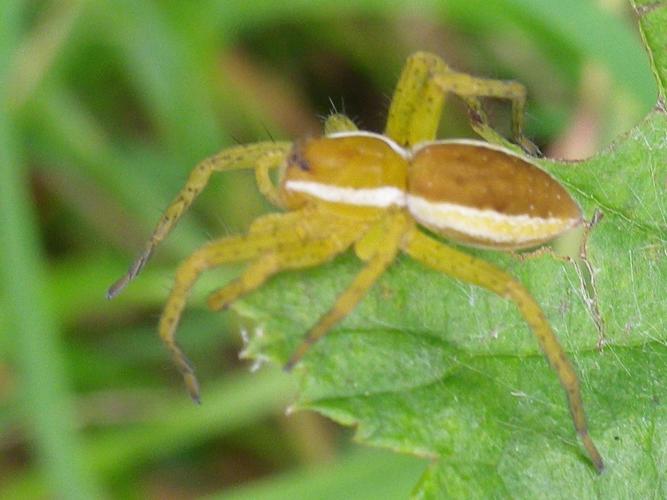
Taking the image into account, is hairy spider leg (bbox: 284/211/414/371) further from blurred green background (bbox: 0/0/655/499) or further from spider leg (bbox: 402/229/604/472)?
blurred green background (bbox: 0/0/655/499)

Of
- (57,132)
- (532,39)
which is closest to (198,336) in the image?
(57,132)

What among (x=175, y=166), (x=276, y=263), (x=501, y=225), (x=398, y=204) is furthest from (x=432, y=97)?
(x=175, y=166)

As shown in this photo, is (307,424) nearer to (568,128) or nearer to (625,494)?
(568,128)

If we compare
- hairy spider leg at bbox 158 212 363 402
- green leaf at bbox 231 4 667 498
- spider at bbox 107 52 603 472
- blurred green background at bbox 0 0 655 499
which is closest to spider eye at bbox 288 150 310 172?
spider at bbox 107 52 603 472

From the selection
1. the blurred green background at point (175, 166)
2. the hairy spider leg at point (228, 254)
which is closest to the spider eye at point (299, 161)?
the hairy spider leg at point (228, 254)

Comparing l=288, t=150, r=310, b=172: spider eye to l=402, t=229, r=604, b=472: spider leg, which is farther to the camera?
l=288, t=150, r=310, b=172: spider eye

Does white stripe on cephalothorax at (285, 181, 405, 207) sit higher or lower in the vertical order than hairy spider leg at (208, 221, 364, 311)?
higher
